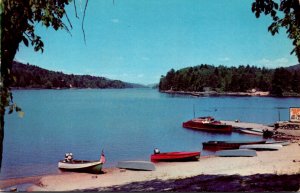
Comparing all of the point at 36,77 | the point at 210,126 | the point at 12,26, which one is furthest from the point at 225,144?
the point at 12,26

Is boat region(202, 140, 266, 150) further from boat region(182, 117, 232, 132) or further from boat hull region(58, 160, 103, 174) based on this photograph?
boat region(182, 117, 232, 132)

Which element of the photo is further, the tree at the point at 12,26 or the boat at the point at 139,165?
the boat at the point at 139,165

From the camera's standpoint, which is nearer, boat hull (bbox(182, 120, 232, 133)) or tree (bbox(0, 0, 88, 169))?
tree (bbox(0, 0, 88, 169))

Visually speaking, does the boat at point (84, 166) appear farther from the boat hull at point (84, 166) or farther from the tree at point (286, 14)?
the tree at point (286, 14)

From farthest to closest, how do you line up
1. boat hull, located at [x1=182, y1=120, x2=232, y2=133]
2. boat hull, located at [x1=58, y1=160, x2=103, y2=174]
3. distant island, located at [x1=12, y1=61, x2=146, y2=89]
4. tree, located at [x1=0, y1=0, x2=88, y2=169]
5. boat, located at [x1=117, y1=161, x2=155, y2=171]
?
boat hull, located at [x1=182, y1=120, x2=232, y2=133] → boat hull, located at [x1=58, y1=160, x2=103, y2=174] → boat, located at [x1=117, y1=161, x2=155, y2=171] → distant island, located at [x1=12, y1=61, x2=146, y2=89] → tree, located at [x1=0, y1=0, x2=88, y2=169]

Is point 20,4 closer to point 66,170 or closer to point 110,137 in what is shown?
point 66,170

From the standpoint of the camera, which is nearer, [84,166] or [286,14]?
[286,14]

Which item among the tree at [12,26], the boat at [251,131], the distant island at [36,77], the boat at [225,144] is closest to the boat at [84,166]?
the distant island at [36,77]

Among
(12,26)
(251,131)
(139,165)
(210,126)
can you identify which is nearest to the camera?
(12,26)

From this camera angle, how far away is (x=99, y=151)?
3031 centimetres

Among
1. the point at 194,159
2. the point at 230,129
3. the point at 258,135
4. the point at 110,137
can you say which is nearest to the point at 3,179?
Result: the point at 194,159

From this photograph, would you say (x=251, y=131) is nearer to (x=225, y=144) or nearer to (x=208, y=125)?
(x=208, y=125)

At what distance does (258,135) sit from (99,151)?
15164 mm

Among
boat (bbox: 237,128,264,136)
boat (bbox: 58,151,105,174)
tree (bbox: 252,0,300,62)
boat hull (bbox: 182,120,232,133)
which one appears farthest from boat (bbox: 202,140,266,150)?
tree (bbox: 252,0,300,62)
